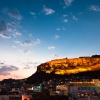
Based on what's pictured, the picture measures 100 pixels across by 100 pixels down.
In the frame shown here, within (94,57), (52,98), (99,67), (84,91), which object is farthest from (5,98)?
(94,57)

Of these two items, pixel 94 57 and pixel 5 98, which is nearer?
pixel 5 98

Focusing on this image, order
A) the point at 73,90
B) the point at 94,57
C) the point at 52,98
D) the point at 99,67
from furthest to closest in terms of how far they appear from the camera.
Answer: the point at 94,57
the point at 99,67
the point at 73,90
the point at 52,98

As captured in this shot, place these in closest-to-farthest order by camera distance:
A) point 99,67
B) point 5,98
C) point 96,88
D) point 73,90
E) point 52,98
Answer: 1. point 5,98
2. point 52,98
3. point 73,90
4. point 96,88
5. point 99,67

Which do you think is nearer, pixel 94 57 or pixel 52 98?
pixel 52 98

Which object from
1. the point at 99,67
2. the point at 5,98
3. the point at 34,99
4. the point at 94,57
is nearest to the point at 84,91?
the point at 34,99

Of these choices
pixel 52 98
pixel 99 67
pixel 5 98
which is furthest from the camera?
pixel 99 67

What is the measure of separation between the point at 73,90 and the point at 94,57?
441ft

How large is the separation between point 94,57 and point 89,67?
1440 cm

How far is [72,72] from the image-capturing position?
17650 centimetres

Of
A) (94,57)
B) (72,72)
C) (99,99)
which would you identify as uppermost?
(94,57)

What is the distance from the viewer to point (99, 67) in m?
170

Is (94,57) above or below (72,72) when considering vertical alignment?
above

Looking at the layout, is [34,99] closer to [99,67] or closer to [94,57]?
[99,67]

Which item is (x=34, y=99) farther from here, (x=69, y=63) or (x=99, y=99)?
(x=69, y=63)
